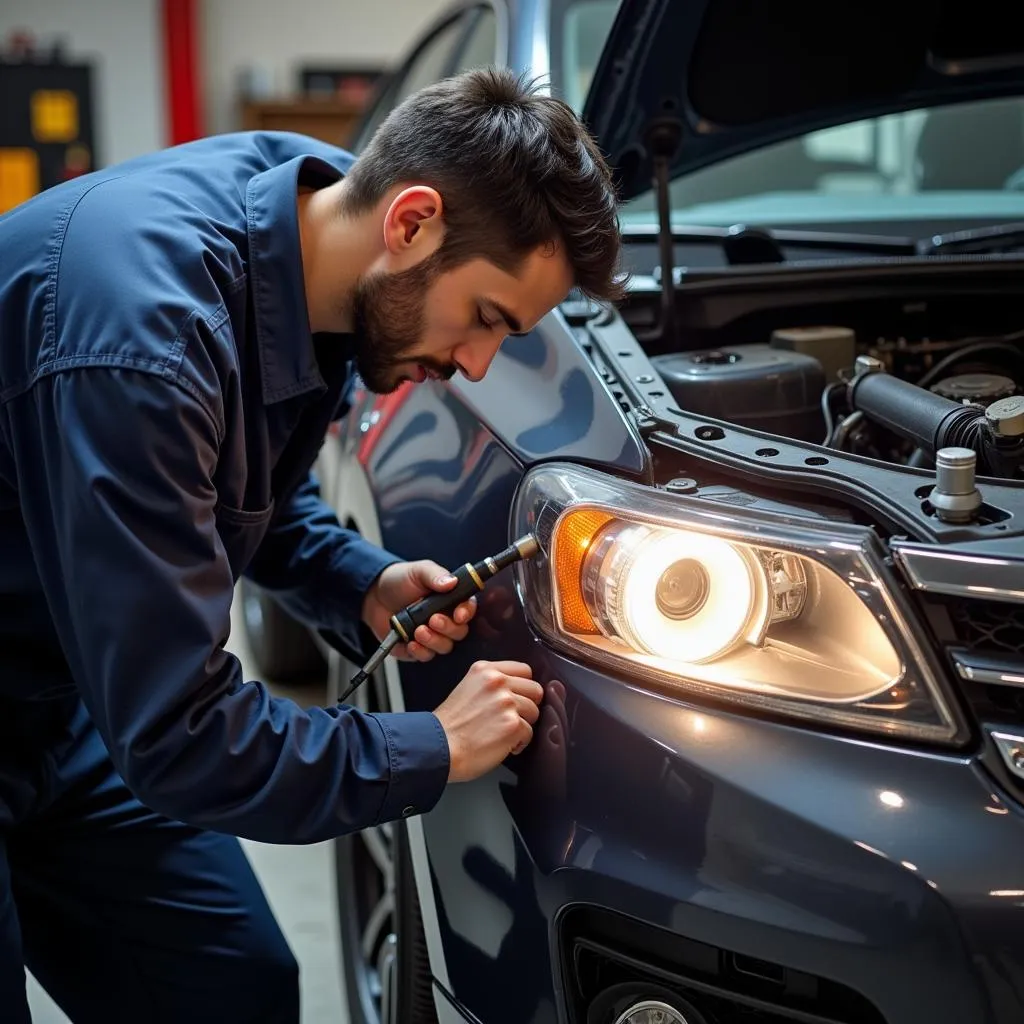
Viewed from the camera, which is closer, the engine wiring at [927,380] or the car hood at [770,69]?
the engine wiring at [927,380]

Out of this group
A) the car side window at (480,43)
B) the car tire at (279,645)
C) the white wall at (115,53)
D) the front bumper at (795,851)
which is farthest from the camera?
the white wall at (115,53)

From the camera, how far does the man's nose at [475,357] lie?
1256 mm

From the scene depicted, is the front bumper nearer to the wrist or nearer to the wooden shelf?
the wrist

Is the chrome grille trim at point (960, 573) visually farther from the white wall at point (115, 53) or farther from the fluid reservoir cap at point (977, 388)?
the white wall at point (115, 53)

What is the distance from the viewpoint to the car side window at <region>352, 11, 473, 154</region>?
2439mm

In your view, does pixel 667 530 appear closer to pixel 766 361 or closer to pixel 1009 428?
pixel 1009 428

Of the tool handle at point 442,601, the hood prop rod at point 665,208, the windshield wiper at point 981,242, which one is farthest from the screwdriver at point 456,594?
the windshield wiper at point 981,242

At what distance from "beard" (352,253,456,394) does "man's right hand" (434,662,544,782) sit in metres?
0.33

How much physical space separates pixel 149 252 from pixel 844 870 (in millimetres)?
768

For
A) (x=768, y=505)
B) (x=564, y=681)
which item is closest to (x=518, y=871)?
(x=564, y=681)

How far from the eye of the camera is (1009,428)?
1.20 meters

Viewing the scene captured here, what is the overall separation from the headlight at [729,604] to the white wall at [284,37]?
832 cm

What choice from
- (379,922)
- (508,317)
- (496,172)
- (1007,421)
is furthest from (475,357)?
(379,922)

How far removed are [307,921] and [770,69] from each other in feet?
5.13
